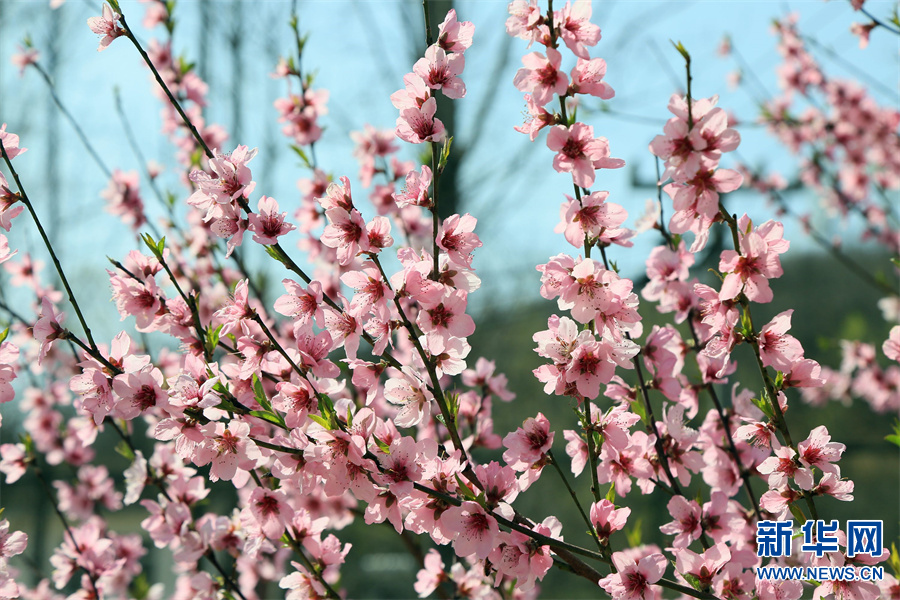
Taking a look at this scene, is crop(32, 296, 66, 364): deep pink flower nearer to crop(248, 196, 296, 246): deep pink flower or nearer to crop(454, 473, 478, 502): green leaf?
crop(248, 196, 296, 246): deep pink flower

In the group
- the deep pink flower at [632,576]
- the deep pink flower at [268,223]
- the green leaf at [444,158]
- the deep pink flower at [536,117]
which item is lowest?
the deep pink flower at [632,576]

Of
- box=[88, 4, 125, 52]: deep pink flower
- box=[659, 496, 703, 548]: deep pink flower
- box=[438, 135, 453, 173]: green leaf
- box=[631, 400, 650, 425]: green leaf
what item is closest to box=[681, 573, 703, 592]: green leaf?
box=[659, 496, 703, 548]: deep pink flower

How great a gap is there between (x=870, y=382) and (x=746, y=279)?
358cm

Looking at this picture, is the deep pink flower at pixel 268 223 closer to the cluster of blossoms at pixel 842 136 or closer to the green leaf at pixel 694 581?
the green leaf at pixel 694 581

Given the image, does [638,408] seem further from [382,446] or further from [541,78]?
[541,78]

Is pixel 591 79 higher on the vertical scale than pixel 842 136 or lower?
lower

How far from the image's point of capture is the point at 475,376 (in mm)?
1870

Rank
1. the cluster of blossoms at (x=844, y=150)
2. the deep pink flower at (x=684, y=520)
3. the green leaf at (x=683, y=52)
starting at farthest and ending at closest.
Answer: the cluster of blossoms at (x=844, y=150), the deep pink flower at (x=684, y=520), the green leaf at (x=683, y=52)

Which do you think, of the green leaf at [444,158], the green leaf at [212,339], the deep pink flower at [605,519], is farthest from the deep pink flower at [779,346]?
the green leaf at [212,339]

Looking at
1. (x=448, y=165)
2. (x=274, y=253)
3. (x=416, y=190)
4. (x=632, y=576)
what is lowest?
(x=632, y=576)

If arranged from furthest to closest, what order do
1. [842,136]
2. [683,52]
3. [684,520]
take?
[842,136] → [684,520] → [683,52]

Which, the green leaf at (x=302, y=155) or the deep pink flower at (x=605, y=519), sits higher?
the green leaf at (x=302, y=155)

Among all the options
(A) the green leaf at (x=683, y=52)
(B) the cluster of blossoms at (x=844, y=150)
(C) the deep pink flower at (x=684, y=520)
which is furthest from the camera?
(B) the cluster of blossoms at (x=844, y=150)

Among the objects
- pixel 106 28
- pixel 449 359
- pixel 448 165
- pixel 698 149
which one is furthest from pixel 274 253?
pixel 448 165
